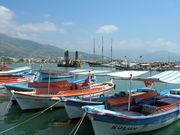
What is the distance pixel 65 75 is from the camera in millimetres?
28469

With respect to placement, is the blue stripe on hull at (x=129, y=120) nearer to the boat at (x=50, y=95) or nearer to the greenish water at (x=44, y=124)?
the greenish water at (x=44, y=124)

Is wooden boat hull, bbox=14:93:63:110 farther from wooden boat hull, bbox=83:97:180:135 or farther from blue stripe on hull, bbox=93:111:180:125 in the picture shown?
blue stripe on hull, bbox=93:111:180:125

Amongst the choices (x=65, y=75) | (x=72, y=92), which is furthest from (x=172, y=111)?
(x=65, y=75)

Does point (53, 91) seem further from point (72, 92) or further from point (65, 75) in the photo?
point (65, 75)

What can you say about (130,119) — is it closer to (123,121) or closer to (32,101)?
(123,121)

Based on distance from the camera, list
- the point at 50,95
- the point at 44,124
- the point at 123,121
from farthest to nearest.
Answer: the point at 50,95 → the point at 44,124 → the point at 123,121

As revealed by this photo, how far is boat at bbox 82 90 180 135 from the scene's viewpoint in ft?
31.2

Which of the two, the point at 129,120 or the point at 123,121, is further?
the point at 129,120

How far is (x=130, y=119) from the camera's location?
32.2ft

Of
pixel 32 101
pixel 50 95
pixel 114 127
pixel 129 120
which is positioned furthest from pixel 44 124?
pixel 129 120

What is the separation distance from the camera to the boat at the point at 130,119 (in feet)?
31.2

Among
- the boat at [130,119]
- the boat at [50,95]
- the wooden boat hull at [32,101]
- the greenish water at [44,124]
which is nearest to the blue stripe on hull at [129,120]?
the boat at [130,119]

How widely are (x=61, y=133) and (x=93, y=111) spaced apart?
12.9 feet

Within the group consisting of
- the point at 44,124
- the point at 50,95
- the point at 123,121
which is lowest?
the point at 44,124
